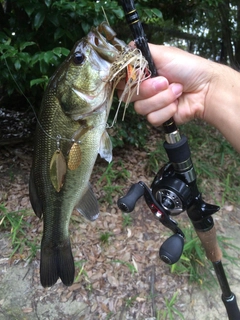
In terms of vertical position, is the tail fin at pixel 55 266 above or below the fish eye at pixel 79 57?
below

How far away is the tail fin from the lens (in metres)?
1.74

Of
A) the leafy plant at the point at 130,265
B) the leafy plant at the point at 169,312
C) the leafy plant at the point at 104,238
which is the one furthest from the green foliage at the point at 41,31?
the leafy plant at the point at 169,312

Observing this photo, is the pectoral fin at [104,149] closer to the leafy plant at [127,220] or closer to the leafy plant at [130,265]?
the leafy plant at [130,265]

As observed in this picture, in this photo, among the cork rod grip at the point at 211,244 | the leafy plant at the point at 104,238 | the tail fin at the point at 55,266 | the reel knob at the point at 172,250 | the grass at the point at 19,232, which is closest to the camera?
the reel knob at the point at 172,250

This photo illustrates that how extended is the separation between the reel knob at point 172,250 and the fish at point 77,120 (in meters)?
0.42

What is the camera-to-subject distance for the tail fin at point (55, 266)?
174 cm

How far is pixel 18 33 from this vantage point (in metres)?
3.03

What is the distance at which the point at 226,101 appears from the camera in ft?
5.52

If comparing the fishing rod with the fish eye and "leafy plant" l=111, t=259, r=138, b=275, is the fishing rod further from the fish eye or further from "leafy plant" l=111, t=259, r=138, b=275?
"leafy plant" l=111, t=259, r=138, b=275

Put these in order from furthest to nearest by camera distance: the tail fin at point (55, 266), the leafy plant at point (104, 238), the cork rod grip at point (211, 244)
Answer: the leafy plant at point (104, 238) → the cork rod grip at point (211, 244) → the tail fin at point (55, 266)

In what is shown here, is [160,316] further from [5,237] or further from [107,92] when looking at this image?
[107,92]

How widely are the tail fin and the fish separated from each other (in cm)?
17

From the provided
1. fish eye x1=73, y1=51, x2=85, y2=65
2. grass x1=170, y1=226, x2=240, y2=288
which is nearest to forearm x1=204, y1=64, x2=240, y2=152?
fish eye x1=73, y1=51, x2=85, y2=65

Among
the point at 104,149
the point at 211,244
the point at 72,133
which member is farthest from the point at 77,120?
the point at 211,244
